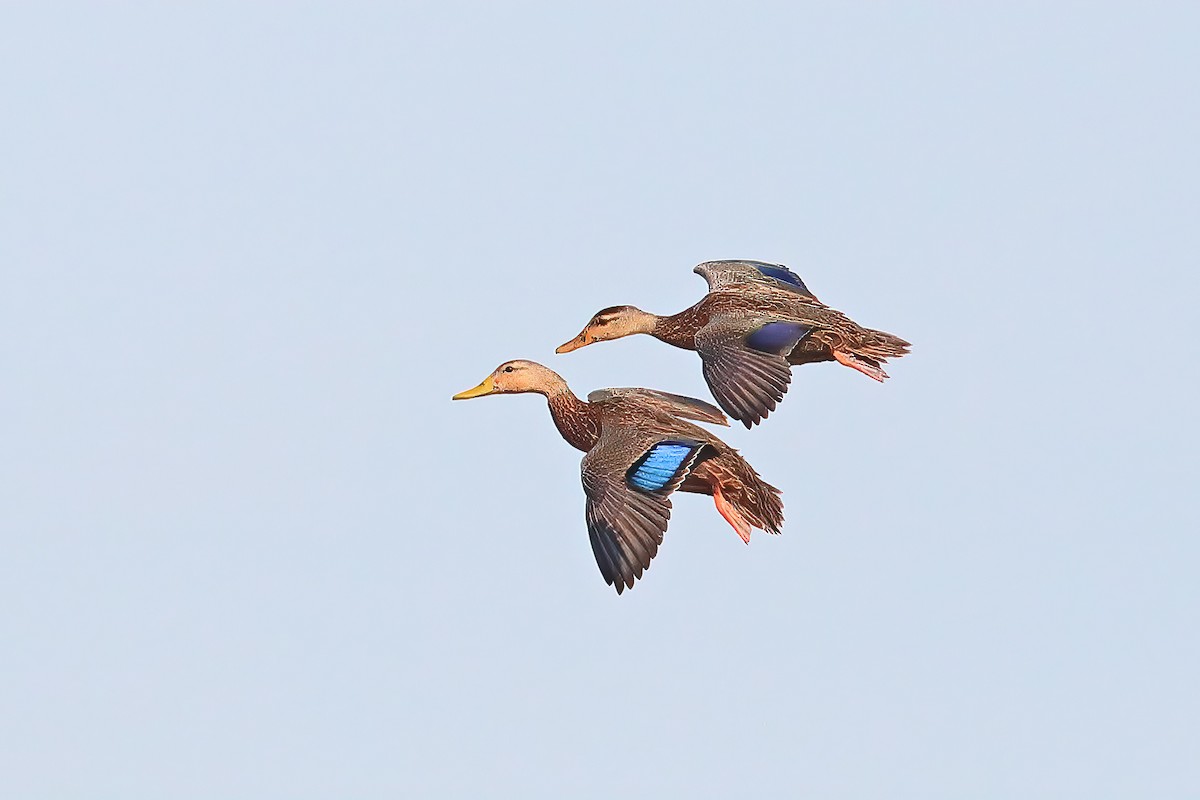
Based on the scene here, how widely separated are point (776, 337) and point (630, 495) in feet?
12.8

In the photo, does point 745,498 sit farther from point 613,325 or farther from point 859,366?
point 613,325

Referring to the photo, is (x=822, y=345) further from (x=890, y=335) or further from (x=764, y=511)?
(x=764, y=511)

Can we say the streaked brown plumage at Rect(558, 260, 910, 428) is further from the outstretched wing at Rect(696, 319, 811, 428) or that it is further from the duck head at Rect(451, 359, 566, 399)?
the duck head at Rect(451, 359, 566, 399)

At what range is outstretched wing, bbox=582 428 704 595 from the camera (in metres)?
19.0

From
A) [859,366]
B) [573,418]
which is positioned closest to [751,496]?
[573,418]

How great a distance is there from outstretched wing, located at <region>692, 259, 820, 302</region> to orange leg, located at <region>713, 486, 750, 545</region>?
4.98 metres

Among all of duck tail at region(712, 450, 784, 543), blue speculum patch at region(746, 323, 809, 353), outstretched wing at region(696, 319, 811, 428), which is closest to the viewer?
duck tail at region(712, 450, 784, 543)

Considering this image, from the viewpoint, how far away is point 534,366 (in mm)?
22875

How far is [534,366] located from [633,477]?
3.38 m

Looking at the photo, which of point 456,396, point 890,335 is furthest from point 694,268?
point 456,396

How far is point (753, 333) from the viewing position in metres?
22.9

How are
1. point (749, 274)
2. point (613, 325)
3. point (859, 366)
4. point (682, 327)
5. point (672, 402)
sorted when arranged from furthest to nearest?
point (749, 274) < point (613, 325) < point (682, 327) < point (859, 366) < point (672, 402)

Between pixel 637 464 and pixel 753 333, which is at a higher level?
pixel 753 333

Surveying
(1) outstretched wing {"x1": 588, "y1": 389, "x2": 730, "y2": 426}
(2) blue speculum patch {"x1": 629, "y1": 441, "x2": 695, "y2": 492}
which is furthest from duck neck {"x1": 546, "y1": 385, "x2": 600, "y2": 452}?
(2) blue speculum patch {"x1": 629, "y1": 441, "x2": 695, "y2": 492}
